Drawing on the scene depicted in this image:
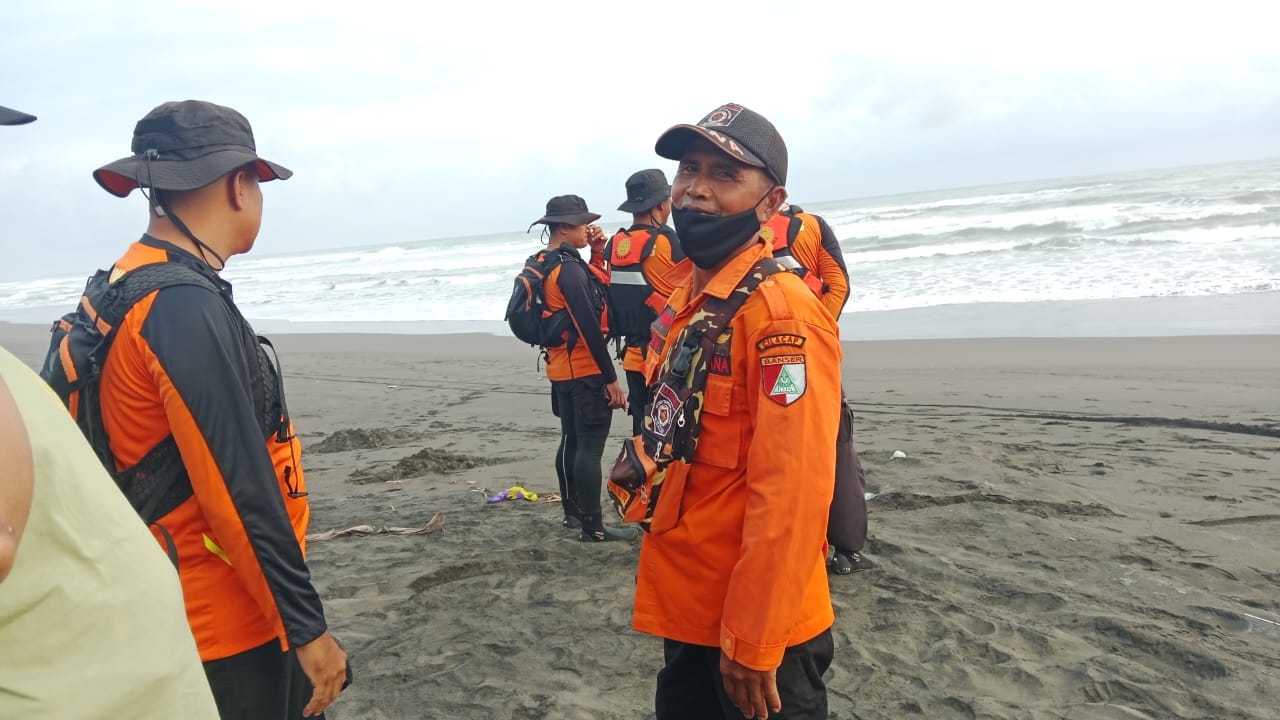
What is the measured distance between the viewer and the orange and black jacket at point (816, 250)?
4918mm

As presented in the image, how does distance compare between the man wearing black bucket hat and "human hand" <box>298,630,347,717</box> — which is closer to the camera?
"human hand" <box>298,630,347,717</box>

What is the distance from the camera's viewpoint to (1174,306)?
13922mm

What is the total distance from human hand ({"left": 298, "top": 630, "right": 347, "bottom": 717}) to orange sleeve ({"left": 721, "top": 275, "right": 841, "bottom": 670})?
2.94 ft

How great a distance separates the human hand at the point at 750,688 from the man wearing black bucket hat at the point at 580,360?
3254 millimetres

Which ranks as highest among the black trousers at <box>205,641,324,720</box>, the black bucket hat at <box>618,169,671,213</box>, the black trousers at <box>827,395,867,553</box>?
the black bucket hat at <box>618,169,671,213</box>

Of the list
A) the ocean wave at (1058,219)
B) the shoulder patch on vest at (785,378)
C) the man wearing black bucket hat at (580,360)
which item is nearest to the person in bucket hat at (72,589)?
the shoulder patch on vest at (785,378)

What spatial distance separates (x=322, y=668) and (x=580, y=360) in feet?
11.3

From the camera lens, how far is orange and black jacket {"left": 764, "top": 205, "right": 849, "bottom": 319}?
4.92m

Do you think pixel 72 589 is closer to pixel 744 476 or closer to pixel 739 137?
pixel 744 476

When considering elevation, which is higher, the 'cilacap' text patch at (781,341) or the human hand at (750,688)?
the 'cilacap' text patch at (781,341)

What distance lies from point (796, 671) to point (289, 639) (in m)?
1.14

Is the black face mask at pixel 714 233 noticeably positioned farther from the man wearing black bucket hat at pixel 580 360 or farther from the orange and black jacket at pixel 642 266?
the man wearing black bucket hat at pixel 580 360

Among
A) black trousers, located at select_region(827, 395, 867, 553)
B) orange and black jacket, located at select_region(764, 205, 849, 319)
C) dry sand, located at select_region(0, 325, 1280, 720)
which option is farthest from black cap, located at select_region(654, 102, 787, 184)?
orange and black jacket, located at select_region(764, 205, 849, 319)

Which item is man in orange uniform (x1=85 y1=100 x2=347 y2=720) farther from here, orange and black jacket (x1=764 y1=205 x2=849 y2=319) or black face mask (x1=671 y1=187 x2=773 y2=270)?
orange and black jacket (x1=764 y1=205 x2=849 y2=319)
